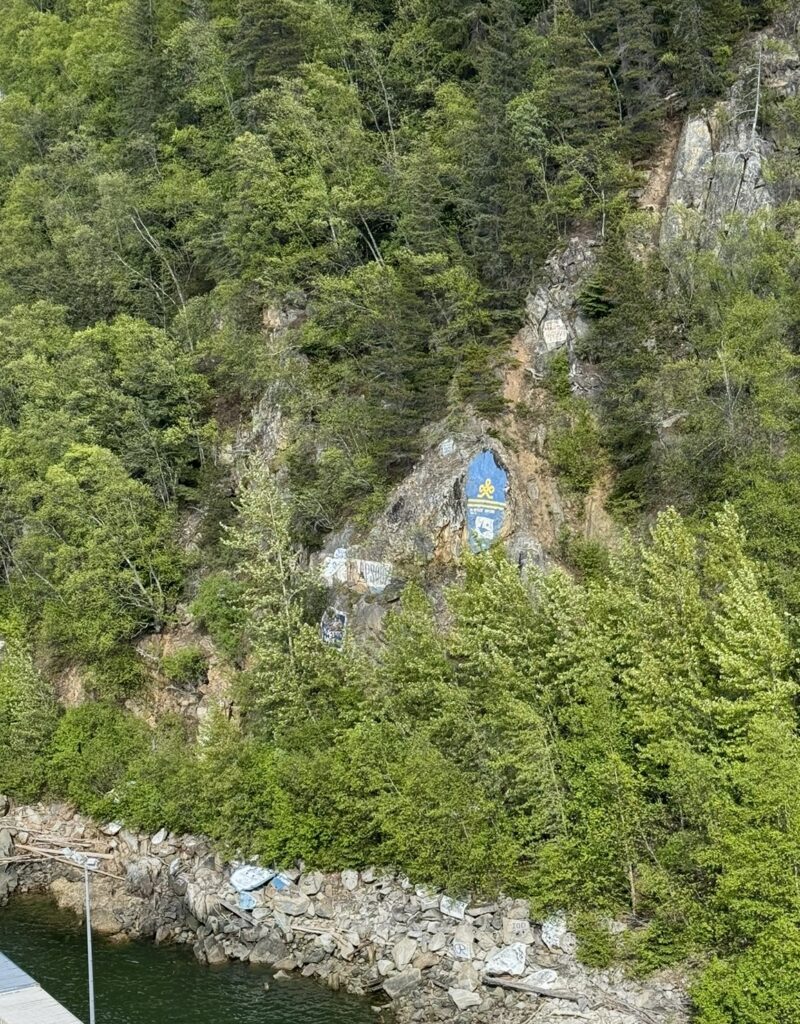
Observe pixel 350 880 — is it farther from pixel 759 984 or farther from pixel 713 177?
pixel 713 177

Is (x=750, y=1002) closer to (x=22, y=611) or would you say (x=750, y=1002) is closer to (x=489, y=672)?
(x=489, y=672)

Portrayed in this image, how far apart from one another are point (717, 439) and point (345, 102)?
29.2 meters

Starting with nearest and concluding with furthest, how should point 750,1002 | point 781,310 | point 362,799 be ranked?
point 750,1002 → point 362,799 → point 781,310

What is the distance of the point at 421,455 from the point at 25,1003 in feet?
76.4

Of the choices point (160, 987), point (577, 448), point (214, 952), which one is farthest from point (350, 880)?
point (577, 448)

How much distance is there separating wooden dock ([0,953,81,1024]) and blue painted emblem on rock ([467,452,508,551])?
2021 cm

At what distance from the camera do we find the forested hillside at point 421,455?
2838 cm

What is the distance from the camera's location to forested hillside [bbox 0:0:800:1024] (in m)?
28.4

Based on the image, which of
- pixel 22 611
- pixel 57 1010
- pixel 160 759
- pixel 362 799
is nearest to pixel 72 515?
pixel 22 611

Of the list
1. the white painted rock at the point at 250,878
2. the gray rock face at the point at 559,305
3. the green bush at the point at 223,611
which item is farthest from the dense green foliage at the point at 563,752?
the gray rock face at the point at 559,305

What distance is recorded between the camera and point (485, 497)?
37.7 metres

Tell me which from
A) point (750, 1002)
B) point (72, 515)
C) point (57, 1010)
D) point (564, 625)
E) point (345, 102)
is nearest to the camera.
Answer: point (750, 1002)

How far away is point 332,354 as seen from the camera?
45.8 metres

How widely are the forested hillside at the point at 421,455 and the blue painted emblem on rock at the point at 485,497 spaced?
1.69m
